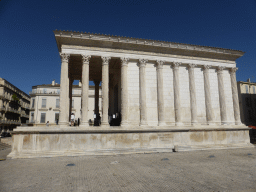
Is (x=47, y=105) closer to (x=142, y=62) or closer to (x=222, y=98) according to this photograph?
(x=142, y=62)

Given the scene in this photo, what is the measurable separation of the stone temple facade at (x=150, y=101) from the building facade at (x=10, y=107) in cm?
3256

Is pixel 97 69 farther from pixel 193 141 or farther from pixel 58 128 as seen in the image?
pixel 193 141

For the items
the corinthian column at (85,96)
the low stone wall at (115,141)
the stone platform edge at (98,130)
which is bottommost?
the low stone wall at (115,141)

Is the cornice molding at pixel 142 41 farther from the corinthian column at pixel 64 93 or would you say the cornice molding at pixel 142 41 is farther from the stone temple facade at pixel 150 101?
the corinthian column at pixel 64 93

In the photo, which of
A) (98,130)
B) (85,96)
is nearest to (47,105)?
(85,96)

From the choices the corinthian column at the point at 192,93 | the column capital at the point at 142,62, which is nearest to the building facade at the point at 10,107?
the column capital at the point at 142,62

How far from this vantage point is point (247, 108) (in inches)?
1613

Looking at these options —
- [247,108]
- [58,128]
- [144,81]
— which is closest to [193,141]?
[144,81]

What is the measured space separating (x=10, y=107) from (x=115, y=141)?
4469 cm

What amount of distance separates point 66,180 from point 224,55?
21.6 meters

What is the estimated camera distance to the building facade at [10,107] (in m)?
43.8

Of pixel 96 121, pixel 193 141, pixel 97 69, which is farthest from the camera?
pixel 97 69

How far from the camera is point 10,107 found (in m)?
47.8

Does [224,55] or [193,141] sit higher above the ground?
[224,55]
